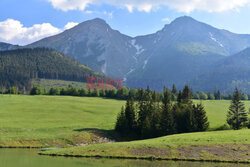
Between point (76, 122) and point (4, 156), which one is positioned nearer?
point (4, 156)

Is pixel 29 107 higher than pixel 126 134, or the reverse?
pixel 29 107

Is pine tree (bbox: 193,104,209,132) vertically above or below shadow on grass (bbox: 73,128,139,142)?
above

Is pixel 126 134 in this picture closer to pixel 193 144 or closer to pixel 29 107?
pixel 193 144

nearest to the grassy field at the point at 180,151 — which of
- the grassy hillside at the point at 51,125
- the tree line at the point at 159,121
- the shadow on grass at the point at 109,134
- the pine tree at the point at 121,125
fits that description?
the grassy hillside at the point at 51,125

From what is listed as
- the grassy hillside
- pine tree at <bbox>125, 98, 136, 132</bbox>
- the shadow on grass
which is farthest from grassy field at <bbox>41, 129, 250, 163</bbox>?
pine tree at <bbox>125, 98, 136, 132</bbox>

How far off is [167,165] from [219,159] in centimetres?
1213

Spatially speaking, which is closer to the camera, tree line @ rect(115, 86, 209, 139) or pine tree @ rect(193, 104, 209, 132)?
tree line @ rect(115, 86, 209, 139)

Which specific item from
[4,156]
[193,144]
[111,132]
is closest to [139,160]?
[193,144]

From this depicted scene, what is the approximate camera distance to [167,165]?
44438mm

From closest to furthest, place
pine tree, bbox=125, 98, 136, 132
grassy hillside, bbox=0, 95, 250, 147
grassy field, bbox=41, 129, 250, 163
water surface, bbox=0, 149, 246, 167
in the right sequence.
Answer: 1. water surface, bbox=0, 149, 246, 167
2. grassy field, bbox=41, 129, 250, 163
3. grassy hillside, bbox=0, 95, 250, 147
4. pine tree, bbox=125, 98, 136, 132

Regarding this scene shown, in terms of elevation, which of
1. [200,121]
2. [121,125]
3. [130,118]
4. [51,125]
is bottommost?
[51,125]

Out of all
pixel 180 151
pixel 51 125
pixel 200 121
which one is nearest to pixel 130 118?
pixel 200 121

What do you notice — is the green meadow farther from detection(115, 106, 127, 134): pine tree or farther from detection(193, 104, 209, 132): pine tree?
detection(193, 104, 209, 132): pine tree

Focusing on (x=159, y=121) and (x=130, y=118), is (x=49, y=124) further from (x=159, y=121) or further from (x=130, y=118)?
(x=159, y=121)
